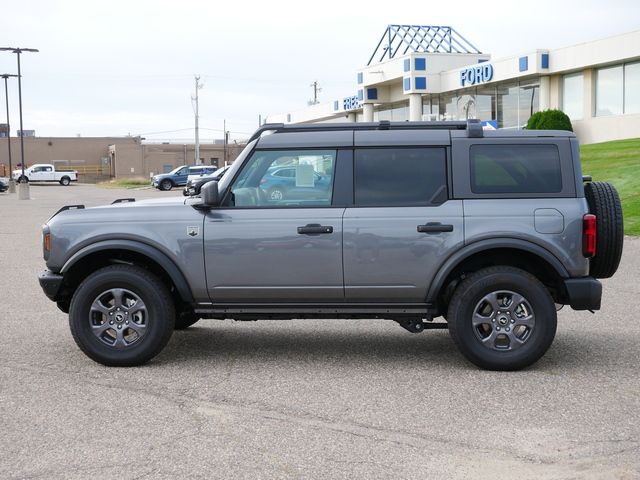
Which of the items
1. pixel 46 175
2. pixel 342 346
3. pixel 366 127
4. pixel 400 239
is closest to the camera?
pixel 400 239

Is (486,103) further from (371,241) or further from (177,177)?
(371,241)

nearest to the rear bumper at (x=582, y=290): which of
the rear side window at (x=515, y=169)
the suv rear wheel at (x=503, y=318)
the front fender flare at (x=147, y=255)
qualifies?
the suv rear wheel at (x=503, y=318)

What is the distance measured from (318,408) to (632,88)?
1439 inches

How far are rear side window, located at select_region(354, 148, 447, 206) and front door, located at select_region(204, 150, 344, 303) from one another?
246 millimetres

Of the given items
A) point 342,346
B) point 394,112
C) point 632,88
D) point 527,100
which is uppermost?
point 394,112

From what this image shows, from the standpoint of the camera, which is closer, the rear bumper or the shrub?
the rear bumper

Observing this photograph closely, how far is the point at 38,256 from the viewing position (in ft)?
52.4

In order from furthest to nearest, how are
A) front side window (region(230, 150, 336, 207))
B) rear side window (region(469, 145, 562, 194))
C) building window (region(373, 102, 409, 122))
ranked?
building window (region(373, 102, 409, 122)) → front side window (region(230, 150, 336, 207)) → rear side window (region(469, 145, 562, 194))

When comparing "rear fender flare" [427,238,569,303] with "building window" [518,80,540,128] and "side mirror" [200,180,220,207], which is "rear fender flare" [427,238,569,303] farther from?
"building window" [518,80,540,128]

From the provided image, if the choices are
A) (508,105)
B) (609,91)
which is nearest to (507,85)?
(508,105)

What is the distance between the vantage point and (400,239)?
6.96 m

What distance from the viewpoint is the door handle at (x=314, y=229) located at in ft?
22.9

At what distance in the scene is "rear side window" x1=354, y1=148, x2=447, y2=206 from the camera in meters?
7.10

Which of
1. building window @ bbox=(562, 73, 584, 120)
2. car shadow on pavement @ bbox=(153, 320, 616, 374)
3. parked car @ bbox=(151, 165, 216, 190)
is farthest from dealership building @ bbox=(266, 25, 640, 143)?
car shadow on pavement @ bbox=(153, 320, 616, 374)
